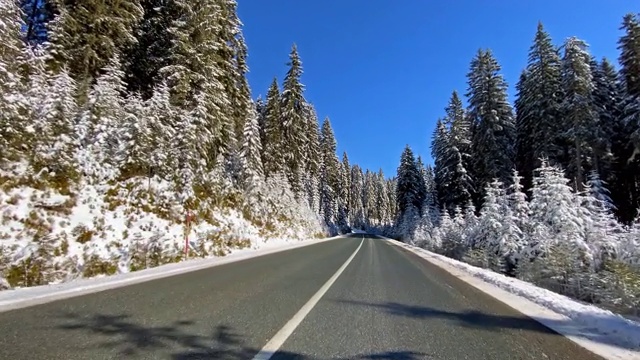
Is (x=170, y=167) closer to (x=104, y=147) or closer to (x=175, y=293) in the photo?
(x=104, y=147)

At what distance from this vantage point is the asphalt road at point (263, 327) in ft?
11.5

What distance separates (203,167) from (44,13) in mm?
13480

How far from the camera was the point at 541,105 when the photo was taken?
31.5 meters

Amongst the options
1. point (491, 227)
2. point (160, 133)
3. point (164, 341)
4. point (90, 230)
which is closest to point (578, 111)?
point (491, 227)

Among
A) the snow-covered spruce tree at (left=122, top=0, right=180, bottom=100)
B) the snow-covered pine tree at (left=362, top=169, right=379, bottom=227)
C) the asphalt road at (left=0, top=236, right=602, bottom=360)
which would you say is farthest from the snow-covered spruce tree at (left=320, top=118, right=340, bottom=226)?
the asphalt road at (left=0, top=236, right=602, bottom=360)

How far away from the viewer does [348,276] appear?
985cm

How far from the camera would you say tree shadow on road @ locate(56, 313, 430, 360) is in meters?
3.37

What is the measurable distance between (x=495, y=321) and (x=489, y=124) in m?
33.3

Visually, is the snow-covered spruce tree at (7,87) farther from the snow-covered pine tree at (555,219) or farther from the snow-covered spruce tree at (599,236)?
the snow-covered spruce tree at (599,236)

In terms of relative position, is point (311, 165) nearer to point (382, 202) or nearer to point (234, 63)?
point (234, 63)

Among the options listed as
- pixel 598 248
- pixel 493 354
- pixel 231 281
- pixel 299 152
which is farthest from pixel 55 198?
pixel 299 152

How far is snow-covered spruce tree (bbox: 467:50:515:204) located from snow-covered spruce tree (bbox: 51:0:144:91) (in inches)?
1206

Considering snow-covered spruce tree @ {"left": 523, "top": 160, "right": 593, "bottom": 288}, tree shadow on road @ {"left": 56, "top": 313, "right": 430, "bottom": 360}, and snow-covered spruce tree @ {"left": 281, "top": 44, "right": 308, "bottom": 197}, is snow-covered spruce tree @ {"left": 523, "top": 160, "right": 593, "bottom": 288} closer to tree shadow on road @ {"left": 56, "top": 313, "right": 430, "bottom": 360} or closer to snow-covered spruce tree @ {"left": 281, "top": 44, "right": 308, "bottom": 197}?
A: tree shadow on road @ {"left": 56, "top": 313, "right": 430, "bottom": 360}

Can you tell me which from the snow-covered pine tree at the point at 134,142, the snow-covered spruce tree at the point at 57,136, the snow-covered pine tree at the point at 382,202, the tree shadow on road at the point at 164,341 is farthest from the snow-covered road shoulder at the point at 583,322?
the snow-covered pine tree at the point at 382,202
